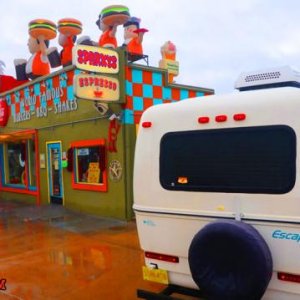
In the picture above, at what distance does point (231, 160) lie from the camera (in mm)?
3859

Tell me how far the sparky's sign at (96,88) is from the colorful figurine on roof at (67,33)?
5482mm

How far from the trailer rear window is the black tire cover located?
1.42 feet

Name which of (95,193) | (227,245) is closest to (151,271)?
(227,245)

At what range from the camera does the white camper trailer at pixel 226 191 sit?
3.49 meters

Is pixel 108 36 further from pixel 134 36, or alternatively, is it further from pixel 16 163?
pixel 16 163

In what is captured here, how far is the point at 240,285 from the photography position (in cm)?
347

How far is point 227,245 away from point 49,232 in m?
6.48

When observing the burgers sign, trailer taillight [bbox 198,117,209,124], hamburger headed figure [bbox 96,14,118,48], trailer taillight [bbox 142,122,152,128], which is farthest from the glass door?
trailer taillight [bbox 198,117,209,124]

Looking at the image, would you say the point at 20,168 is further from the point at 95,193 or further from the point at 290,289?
the point at 290,289

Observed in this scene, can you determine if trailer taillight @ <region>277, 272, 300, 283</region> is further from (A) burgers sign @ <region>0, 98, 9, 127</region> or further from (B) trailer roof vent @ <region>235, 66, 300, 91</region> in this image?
(A) burgers sign @ <region>0, 98, 9, 127</region>

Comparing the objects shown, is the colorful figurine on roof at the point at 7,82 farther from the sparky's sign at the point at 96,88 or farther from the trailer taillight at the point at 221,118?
the trailer taillight at the point at 221,118

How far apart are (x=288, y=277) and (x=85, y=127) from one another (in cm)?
839

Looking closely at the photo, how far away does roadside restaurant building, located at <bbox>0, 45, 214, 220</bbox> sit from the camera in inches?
378

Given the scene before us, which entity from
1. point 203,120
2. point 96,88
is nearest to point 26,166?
point 96,88
